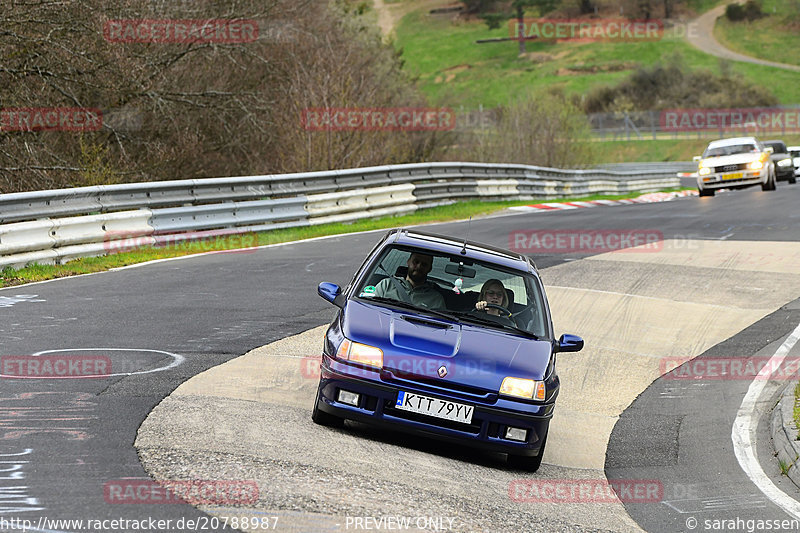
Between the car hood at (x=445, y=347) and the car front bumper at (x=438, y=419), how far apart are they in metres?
0.12

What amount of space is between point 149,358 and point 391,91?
103ft

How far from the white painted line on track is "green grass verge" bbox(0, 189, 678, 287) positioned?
8.81 metres

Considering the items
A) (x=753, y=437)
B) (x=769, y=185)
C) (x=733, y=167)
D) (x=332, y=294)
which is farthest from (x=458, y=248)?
(x=769, y=185)

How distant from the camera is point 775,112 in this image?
7575 centimetres

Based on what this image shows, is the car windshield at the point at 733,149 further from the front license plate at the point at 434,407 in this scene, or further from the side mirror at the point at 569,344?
the front license plate at the point at 434,407

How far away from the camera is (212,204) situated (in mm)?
18484

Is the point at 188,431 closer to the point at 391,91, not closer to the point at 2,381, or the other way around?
the point at 2,381

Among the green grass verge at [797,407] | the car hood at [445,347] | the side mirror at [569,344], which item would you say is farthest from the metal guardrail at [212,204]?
the green grass verge at [797,407]

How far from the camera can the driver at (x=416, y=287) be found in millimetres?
7926

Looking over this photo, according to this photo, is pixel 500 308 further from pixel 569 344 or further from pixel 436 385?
pixel 436 385

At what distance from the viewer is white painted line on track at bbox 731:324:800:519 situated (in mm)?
7102

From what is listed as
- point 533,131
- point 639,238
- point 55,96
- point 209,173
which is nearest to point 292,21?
point 209,173

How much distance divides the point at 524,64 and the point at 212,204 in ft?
349

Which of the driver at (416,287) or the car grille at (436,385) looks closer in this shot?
the car grille at (436,385)
